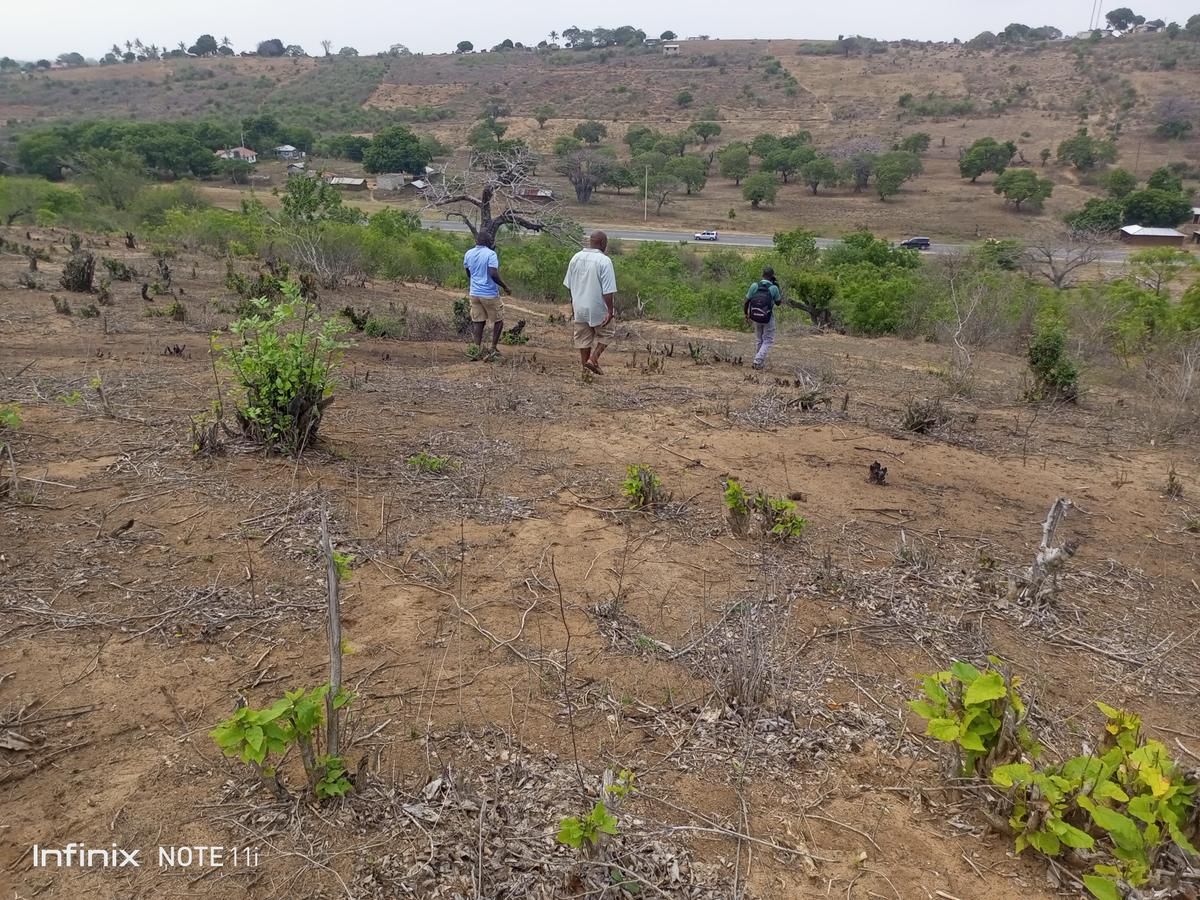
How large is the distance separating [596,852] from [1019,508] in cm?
401

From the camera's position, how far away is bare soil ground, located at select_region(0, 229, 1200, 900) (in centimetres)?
219

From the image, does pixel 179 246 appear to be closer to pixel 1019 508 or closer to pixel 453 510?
pixel 453 510

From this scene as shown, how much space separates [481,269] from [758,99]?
6977cm

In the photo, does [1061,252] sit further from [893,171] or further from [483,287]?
[483,287]

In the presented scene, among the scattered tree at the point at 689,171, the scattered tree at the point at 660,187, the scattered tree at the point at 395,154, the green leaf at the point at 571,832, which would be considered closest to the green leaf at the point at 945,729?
the green leaf at the point at 571,832

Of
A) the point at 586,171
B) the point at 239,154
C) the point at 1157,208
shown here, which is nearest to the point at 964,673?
the point at 1157,208

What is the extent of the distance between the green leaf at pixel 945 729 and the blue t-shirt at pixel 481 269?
6005 millimetres

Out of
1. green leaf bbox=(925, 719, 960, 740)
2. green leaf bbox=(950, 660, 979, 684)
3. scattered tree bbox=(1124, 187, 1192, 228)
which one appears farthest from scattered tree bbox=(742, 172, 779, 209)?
green leaf bbox=(925, 719, 960, 740)

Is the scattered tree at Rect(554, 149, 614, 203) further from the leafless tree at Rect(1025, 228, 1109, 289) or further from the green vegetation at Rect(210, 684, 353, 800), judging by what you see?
the green vegetation at Rect(210, 684, 353, 800)

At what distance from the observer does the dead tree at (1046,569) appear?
3.61 m

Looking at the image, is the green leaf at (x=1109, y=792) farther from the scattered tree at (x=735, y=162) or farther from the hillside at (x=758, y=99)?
the scattered tree at (x=735, y=162)

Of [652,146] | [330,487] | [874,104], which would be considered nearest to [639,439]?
[330,487]

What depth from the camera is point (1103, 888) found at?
1841 millimetres

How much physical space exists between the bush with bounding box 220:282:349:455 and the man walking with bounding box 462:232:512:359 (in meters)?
2.94
